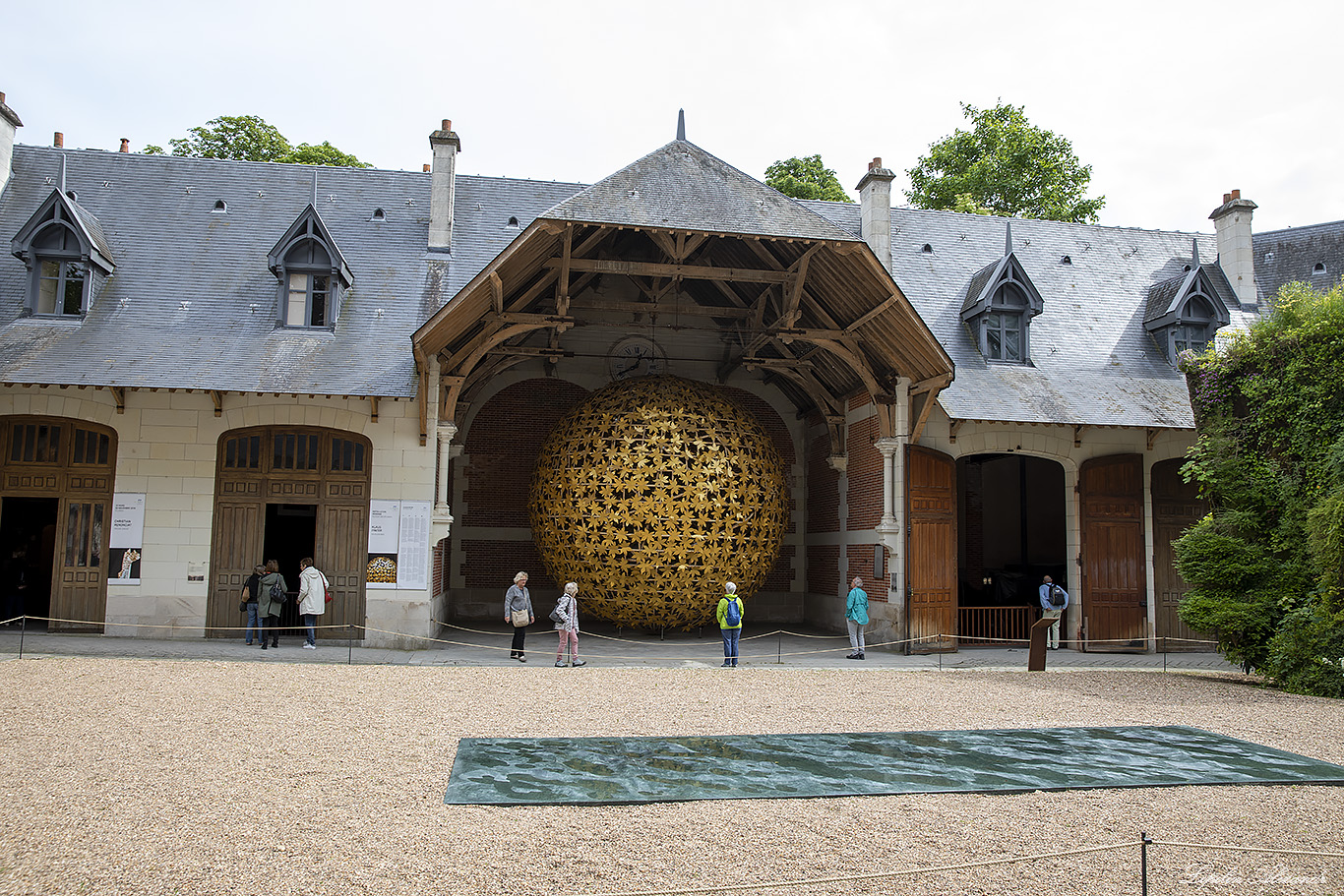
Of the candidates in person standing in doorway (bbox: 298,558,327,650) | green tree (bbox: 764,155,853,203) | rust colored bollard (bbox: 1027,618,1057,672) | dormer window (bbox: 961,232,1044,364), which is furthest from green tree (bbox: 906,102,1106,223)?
person standing in doorway (bbox: 298,558,327,650)

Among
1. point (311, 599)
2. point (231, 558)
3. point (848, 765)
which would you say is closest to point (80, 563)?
point (231, 558)

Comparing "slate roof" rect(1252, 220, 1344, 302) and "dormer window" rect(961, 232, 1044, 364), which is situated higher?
"slate roof" rect(1252, 220, 1344, 302)

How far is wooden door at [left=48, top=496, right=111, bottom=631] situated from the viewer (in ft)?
41.7

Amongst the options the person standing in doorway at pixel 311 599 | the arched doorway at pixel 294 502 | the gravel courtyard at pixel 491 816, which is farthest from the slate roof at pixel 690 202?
the person standing in doorway at pixel 311 599

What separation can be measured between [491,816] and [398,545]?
8136 mm

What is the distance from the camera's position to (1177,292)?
1566 cm

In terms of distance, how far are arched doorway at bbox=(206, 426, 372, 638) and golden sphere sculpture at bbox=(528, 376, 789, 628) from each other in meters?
2.68

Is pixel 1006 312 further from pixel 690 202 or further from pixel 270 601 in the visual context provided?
pixel 270 601

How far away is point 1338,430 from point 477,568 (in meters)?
12.3

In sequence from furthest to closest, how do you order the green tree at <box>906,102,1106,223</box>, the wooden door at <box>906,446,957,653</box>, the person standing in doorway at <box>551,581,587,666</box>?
1. the green tree at <box>906,102,1106,223</box>
2. the wooden door at <box>906,446,957,653</box>
3. the person standing in doorway at <box>551,581,587,666</box>

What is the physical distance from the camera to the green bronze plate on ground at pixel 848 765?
560 cm

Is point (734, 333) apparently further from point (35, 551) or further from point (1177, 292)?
point (35, 551)

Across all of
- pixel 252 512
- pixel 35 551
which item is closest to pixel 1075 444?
pixel 252 512

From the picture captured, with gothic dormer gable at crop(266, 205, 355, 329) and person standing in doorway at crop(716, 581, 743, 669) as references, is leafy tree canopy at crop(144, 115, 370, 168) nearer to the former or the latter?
gothic dormer gable at crop(266, 205, 355, 329)
